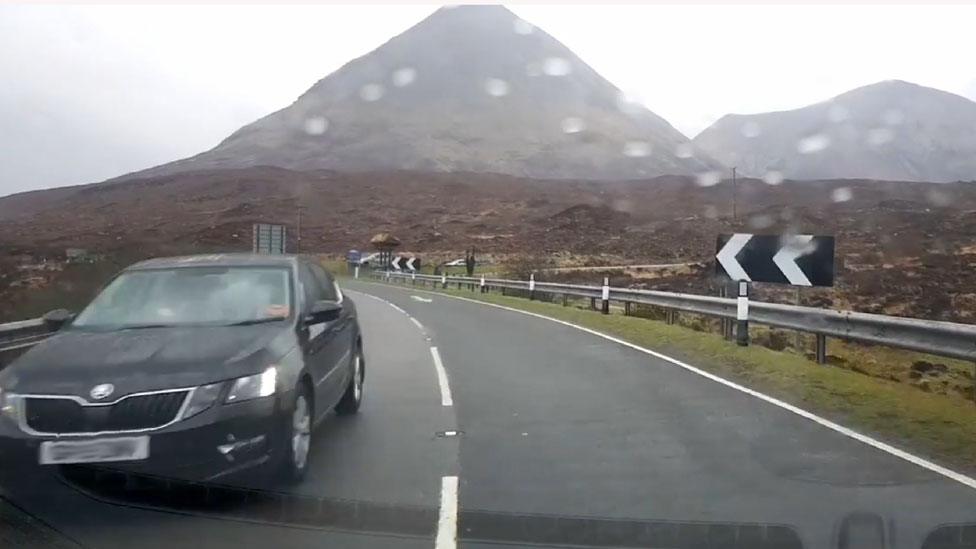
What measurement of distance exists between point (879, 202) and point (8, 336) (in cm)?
7058

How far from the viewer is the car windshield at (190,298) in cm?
684

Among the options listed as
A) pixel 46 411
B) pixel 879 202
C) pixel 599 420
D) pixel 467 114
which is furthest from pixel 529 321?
pixel 467 114

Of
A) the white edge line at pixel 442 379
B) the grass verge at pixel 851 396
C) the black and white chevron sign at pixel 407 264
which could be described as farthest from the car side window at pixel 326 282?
the black and white chevron sign at pixel 407 264

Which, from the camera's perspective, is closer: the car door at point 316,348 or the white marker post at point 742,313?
the car door at point 316,348

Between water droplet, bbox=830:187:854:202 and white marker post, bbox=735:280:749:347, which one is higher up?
water droplet, bbox=830:187:854:202

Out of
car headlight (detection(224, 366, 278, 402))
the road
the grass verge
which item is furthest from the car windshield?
the grass verge

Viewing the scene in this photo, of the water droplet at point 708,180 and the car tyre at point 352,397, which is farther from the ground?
the water droplet at point 708,180

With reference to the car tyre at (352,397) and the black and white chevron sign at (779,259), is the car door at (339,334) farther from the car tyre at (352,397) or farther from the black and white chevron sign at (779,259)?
the black and white chevron sign at (779,259)

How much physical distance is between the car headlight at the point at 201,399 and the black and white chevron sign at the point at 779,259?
10721 mm

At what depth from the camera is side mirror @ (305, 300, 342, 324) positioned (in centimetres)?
696

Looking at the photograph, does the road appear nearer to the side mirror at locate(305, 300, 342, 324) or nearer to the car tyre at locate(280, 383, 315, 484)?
the car tyre at locate(280, 383, 315, 484)

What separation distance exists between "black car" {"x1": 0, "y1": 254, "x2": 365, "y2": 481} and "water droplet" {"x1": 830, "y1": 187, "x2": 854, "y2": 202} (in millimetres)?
78247

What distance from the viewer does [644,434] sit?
801 centimetres

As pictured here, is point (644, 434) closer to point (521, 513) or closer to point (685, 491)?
point (685, 491)
